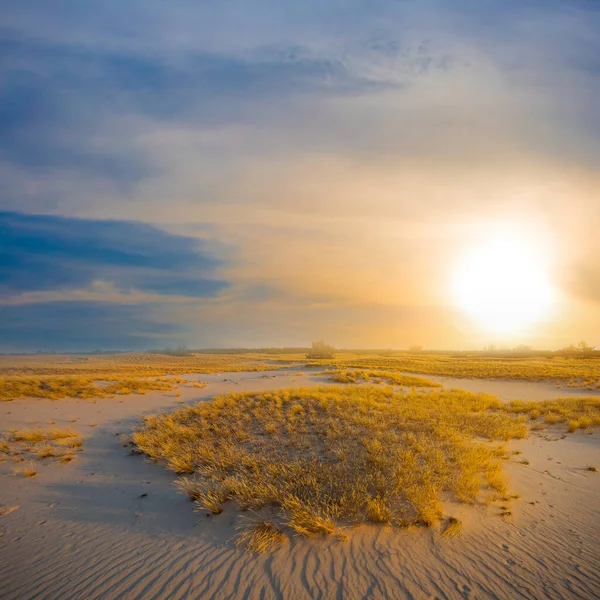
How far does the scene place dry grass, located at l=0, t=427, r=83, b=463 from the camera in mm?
11500

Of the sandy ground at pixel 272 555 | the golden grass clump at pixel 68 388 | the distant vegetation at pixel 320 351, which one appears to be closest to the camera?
the sandy ground at pixel 272 555

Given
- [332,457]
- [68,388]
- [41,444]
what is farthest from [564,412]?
[68,388]

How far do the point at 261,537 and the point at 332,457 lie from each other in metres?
3.88

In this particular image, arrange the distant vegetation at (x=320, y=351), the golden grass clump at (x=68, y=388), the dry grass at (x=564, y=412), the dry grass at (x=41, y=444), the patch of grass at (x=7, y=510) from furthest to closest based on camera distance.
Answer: the distant vegetation at (x=320, y=351) < the golden grass clump at (x=68, y=388) < the dry grass at (x=564, y=412) < the dry grass at (x=41, y=444) < the patch of grass at (x=7, y=510)

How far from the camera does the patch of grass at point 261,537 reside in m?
5.89

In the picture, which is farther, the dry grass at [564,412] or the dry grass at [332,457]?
the dry grass at [564,412]

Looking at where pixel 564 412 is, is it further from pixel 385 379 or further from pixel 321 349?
pixel 321 349

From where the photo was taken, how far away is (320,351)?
77.4 metres

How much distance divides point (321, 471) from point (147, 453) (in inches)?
250

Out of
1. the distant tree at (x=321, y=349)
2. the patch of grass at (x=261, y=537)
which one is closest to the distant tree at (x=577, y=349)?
the distant tree at (x=321, y=349)

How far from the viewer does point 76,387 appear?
25.6 metres

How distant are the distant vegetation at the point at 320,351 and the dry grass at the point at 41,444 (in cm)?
5946

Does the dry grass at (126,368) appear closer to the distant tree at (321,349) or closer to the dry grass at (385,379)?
the distant tree at (321,349)

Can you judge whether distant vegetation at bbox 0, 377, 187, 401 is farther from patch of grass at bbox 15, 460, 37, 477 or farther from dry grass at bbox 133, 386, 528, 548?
patch of grass at bbox 15, 460, 37, 477
